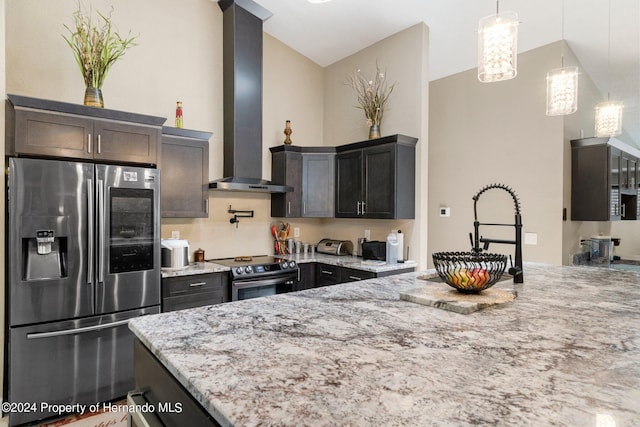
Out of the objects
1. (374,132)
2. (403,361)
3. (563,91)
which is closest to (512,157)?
(374,132)

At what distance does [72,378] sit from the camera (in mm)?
2447

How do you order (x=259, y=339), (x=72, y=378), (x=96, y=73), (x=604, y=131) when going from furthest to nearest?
(x=604, y=131) < (x=96, y=73) < (x=72, y=378) < (x=259, y=339)

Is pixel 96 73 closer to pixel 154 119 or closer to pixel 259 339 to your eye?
pixel 154 119

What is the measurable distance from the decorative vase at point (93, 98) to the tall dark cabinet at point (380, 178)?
237 cm

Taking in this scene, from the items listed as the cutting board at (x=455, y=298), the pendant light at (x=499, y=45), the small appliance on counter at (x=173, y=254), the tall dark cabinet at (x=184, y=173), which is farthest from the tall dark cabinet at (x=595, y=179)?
the small appliance on counter at (x=173, y=254)

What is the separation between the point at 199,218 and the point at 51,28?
199cm

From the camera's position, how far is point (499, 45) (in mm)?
1907

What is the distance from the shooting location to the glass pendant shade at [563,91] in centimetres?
236

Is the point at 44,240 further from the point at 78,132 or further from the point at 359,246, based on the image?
the point at 359,246

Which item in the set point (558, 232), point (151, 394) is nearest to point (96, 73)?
point (151, 394)

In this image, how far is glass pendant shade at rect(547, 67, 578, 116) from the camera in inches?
92.7

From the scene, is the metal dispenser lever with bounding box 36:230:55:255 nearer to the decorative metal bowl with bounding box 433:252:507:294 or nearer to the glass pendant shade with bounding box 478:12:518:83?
the decorative metal bowl with bounding box 433:252:507:294

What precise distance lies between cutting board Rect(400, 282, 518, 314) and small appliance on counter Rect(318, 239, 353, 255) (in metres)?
2.52

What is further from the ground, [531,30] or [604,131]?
[531,30]
